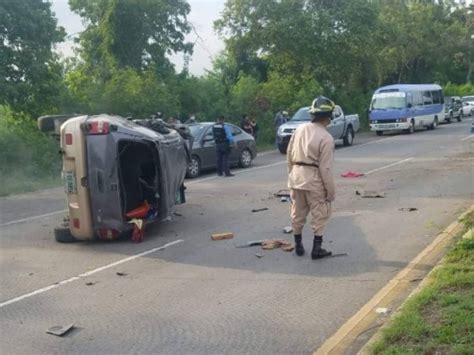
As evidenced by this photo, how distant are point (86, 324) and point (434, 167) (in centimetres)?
1424

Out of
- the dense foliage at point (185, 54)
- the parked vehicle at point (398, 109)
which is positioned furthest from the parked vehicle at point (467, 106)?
the parked vehicle at point (398, 109)

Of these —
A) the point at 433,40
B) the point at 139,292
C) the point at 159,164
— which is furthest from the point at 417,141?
the point at 433,40

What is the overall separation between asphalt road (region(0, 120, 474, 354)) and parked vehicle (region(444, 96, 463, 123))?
107ft

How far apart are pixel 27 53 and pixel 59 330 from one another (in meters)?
16.7

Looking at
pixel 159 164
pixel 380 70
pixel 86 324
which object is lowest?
pixel 86 324

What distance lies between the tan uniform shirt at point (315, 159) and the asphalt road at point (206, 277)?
92 cm

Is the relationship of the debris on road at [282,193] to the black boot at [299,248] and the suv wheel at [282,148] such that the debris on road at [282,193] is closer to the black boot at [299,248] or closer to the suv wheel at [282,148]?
the black boot at [299,248]

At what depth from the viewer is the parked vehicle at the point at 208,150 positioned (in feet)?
64.6

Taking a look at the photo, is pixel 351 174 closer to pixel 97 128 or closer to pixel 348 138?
pixel 97 128

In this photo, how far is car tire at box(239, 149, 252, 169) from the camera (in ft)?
71.4

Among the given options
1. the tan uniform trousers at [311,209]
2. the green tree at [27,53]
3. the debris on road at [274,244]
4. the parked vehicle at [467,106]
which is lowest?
the debris on road at [274,244]

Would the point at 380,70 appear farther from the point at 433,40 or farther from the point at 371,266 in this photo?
the point at 371,266

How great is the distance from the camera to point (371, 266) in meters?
8.44

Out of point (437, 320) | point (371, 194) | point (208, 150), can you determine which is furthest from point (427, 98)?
point (437, 320)
